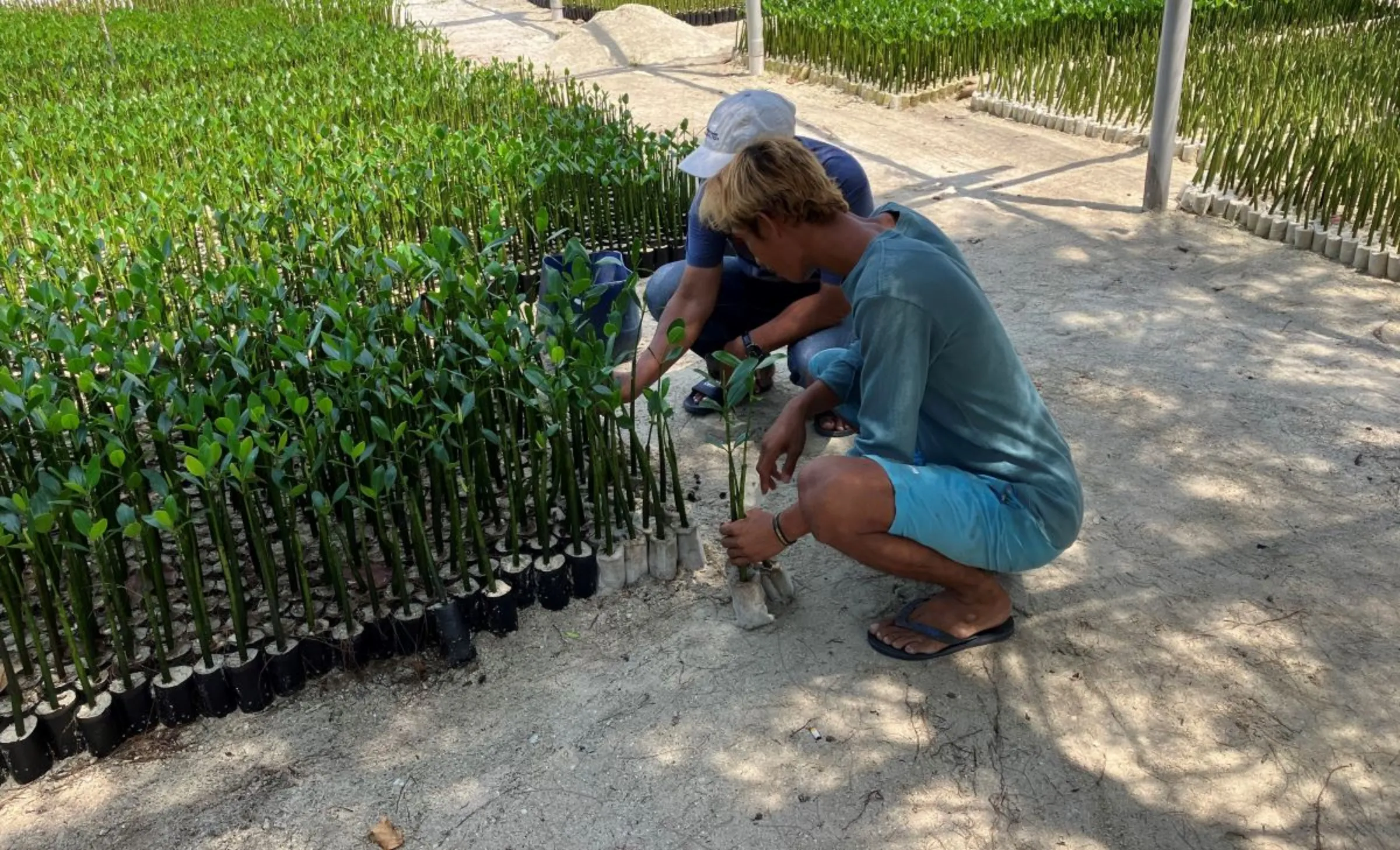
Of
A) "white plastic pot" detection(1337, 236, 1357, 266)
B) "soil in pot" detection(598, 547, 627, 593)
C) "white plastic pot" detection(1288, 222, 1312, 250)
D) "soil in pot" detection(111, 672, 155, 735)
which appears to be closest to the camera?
"soil in pot" detection(111, 672, 155, 735)

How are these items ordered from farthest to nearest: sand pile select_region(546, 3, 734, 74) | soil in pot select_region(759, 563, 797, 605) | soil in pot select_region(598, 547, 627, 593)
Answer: sand pile select_region(546, 3, 734, 74), soil in pot select_region(598, 547, 627, 593), soil in pot select_region(759, 563, 797, 605)

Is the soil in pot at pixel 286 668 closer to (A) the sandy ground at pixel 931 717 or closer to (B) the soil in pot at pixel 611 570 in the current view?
(A) the sandy ground at pixel 931 717

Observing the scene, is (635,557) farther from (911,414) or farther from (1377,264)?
(1377,264)

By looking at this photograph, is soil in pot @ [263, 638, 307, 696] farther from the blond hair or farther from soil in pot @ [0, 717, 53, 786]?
the blond hair

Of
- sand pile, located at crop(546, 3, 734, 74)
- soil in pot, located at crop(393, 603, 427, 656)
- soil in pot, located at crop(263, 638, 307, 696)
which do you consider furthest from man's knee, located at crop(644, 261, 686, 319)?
sand pile, located at crop(546, 3, 734, 74)

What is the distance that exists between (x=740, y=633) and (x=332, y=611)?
3.44 ft

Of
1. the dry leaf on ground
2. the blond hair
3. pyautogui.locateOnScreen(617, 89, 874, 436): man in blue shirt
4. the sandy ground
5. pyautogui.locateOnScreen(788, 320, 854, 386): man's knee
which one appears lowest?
the dry leaf on ground

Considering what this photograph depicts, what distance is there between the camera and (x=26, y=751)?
2395mm

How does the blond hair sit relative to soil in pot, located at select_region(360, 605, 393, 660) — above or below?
above

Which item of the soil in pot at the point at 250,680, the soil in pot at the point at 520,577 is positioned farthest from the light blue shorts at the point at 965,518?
the soil in pot at the point at 250,680

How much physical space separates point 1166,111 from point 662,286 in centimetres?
326

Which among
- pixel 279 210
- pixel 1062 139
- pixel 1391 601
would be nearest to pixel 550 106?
pixel 279 210

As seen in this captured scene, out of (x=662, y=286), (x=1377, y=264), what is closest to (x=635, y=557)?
(x=662, y=286)

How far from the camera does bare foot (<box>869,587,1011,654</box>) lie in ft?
8.55
